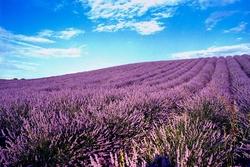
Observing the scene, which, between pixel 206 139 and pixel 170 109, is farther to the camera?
pixel 170 109

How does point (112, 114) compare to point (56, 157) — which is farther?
point (112, 114)

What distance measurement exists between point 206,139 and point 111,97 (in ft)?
14.3

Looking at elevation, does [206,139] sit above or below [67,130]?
below

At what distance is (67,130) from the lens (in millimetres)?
3746

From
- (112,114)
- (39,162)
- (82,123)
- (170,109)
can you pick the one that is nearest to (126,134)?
(112,114)

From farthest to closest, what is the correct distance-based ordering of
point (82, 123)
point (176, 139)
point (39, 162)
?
point (82, 123) → point (176, 139) → point (39, 162)

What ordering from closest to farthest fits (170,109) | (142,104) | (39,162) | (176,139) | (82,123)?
(39,162) < (176,139) < (82,123) < (142,104) < (170,109)

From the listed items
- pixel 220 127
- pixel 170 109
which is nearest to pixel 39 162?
pixel 220 127

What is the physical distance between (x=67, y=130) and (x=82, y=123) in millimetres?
281

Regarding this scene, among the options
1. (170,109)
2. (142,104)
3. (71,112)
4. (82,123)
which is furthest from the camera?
(170,109)

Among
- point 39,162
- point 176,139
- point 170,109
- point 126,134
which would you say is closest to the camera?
point 39,162

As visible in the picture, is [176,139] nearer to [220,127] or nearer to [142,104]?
[220,127]

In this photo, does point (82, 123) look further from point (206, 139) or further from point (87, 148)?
point (206, 139)

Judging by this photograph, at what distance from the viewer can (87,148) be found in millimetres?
3703
